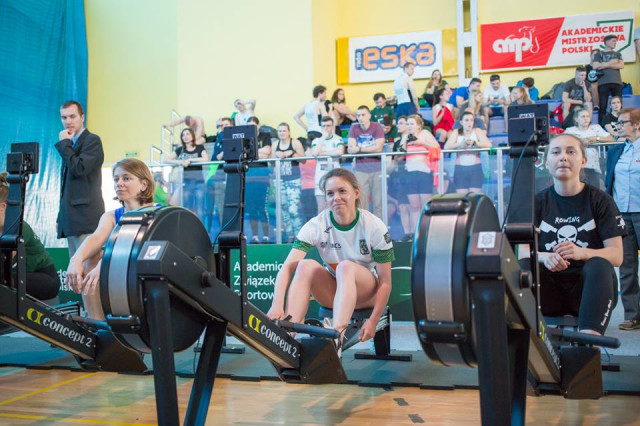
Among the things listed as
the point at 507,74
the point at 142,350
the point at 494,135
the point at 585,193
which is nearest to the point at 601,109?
the point at 494,135

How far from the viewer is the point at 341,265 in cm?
354

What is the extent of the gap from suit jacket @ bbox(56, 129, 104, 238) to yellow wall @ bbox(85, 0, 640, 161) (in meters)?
7.01

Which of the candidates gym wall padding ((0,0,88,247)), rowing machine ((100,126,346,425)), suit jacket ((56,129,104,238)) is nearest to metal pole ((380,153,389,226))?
suit jacket ((56,129,104,238))

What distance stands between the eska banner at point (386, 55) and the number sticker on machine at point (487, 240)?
1095cm

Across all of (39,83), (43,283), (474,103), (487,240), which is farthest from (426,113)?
(487,240)

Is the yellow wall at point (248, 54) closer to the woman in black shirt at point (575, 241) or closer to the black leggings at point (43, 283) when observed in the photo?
the black leggings at point (43, 283)

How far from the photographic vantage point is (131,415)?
3.18m

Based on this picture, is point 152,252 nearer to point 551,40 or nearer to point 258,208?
point 258,208

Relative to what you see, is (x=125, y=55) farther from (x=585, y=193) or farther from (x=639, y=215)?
(x=585, y=193)

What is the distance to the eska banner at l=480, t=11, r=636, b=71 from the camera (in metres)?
11.8

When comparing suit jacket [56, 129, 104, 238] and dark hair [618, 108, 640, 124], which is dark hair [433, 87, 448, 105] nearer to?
dark hair [618, 108, 640, 124]

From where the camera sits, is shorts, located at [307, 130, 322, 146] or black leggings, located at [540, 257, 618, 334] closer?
black leggings, located at [540, 257, 618, 334]

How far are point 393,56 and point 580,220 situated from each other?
9904mm

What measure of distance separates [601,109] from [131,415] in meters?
8.40
